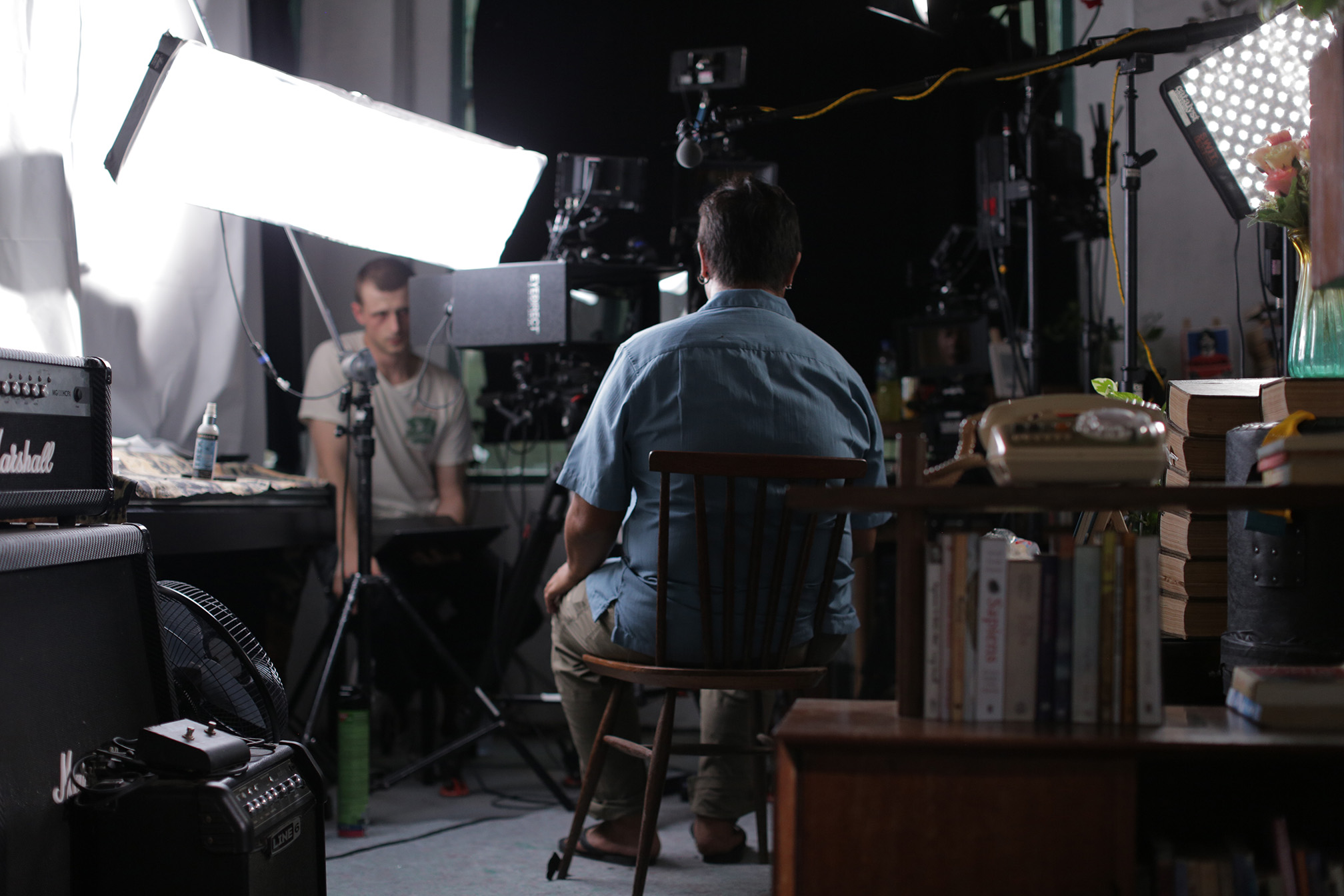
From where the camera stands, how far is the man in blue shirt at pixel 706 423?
5.79ft

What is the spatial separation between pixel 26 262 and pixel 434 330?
0.98 meters

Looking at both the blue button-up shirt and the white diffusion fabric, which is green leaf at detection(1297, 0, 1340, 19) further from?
the white diffusion fabric

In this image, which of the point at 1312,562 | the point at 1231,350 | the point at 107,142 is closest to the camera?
the point at 1312,562

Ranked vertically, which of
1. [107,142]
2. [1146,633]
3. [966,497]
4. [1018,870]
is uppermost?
[107,142]

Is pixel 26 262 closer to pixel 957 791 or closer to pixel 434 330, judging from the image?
pixel 434 330

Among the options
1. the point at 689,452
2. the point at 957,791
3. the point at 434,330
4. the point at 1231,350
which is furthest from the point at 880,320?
the point at 957,791

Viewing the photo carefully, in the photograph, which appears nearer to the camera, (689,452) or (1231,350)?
(689,452)

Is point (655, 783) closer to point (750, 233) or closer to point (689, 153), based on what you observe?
point (750, 233)

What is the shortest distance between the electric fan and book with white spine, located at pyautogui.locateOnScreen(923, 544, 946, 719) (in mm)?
1032

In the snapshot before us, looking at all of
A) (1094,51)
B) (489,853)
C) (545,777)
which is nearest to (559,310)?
A: (545,777)

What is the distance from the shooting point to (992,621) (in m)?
1.15

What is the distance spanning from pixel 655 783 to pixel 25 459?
1.08 m

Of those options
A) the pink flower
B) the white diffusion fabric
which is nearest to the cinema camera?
the white diffusion fabric

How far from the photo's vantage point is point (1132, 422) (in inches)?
45.6
